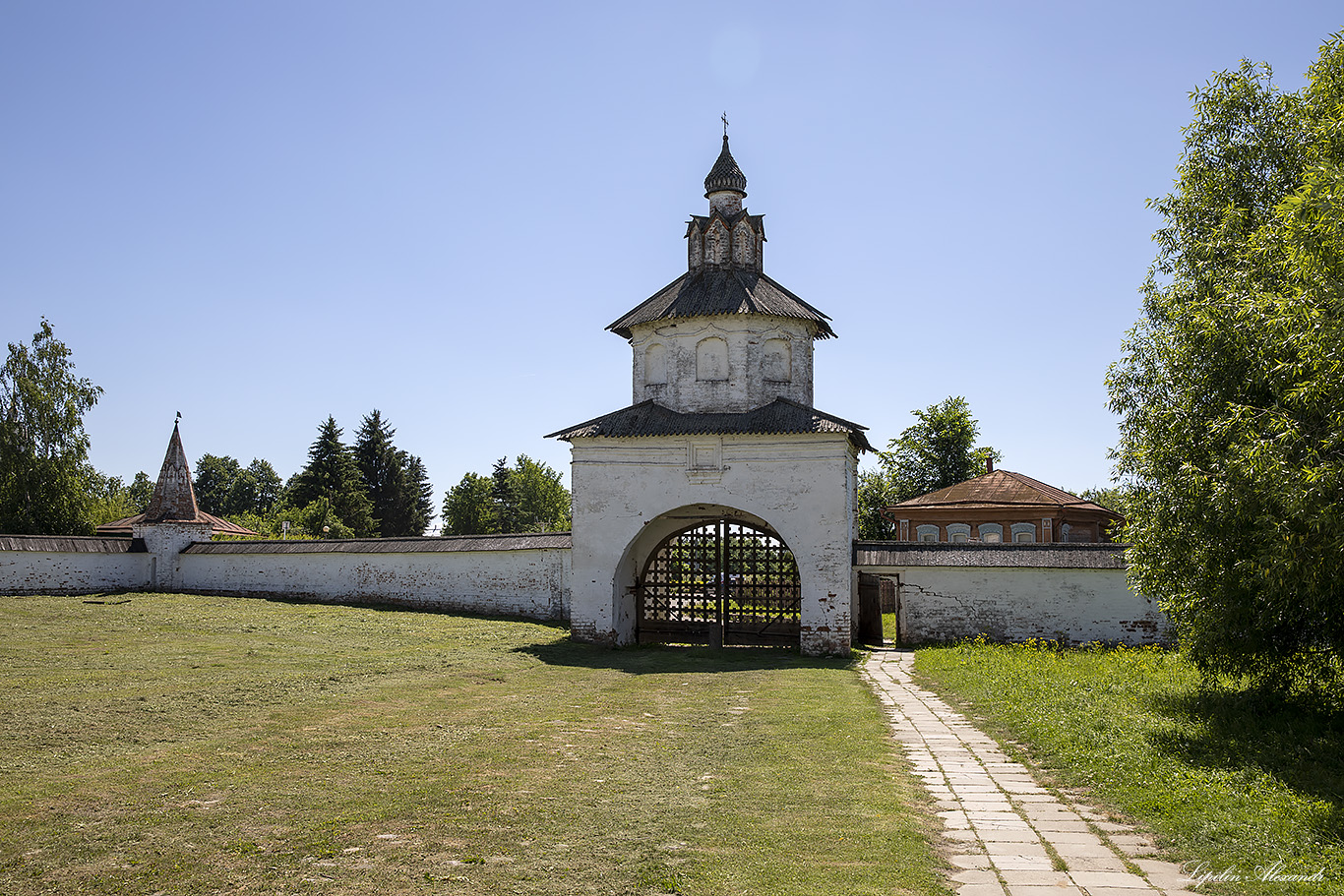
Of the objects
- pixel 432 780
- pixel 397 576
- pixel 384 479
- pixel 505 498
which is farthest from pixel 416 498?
pixel 432 780

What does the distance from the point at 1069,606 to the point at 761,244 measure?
10840 mm

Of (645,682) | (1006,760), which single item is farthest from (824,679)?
(1006,760)

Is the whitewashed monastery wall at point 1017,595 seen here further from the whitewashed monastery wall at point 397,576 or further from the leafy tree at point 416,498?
the leafy tree at point 416,498

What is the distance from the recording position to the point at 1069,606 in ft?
66.6

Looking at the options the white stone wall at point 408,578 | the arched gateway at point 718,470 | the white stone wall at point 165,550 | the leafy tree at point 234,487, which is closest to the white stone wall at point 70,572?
the white stone wall at point 165,550

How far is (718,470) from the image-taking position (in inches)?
795

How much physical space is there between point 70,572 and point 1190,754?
2810 cm

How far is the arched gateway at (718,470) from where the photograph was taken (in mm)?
19781

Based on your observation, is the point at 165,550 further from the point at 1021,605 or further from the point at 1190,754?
the point at 1190,754

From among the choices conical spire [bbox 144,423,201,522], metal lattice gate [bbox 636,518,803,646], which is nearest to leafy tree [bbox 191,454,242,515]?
conical spire [bbox 144,423,201,522]

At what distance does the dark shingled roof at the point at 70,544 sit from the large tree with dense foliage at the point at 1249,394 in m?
27.0

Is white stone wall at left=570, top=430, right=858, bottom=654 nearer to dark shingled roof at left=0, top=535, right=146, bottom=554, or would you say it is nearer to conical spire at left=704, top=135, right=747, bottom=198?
conical spire at left=704, top=135, right=747, bottom=198

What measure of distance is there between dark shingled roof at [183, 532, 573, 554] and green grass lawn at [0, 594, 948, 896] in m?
8.25

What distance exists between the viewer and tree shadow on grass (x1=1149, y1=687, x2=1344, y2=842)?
316 inches
